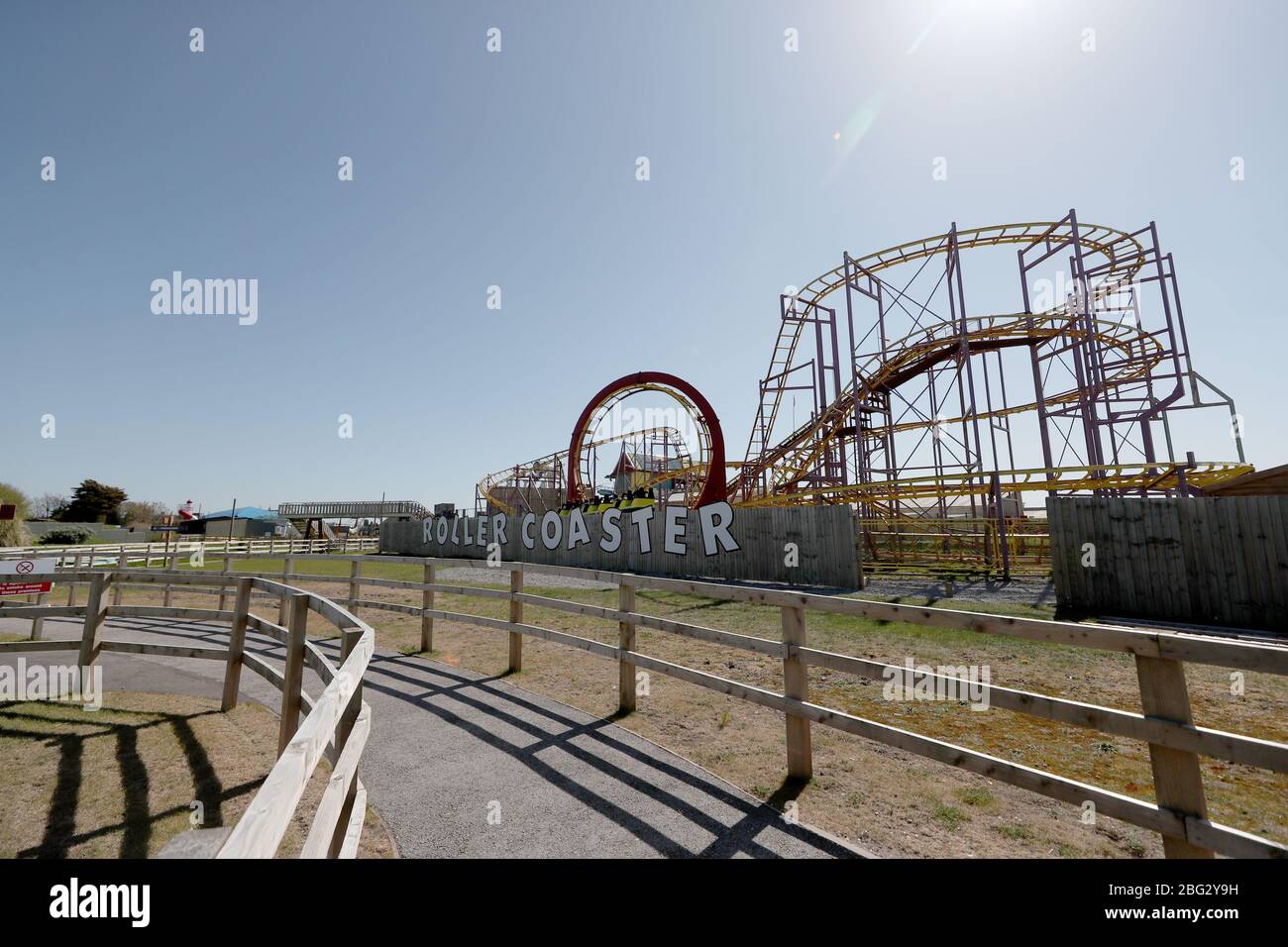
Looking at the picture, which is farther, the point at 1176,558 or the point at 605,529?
the point at 605,529

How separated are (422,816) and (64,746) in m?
3.59

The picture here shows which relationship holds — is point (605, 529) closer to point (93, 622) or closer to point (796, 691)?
point (93, 622)

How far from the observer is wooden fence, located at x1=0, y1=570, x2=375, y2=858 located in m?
1.28

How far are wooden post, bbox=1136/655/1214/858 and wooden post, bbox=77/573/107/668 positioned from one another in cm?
856

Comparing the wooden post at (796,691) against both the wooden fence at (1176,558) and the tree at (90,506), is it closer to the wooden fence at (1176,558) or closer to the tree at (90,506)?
the wooden fence at (1176,558)

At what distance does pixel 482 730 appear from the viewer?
473cm

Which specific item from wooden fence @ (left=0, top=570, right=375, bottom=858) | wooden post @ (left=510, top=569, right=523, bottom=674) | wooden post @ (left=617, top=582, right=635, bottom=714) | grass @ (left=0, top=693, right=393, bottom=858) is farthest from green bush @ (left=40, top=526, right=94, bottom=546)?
wooden post @ (left=617, top=582, right=635, bottom=714)

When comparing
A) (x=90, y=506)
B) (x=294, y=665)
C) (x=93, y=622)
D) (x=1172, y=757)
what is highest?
(x=90, y=506)

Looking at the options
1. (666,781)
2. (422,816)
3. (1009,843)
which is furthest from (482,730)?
(1009,843)

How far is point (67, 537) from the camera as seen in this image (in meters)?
38.6

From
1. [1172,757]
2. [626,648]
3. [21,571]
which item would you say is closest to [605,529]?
[21,571]

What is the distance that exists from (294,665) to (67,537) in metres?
52.6

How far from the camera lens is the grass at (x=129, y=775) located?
3.13 metres
